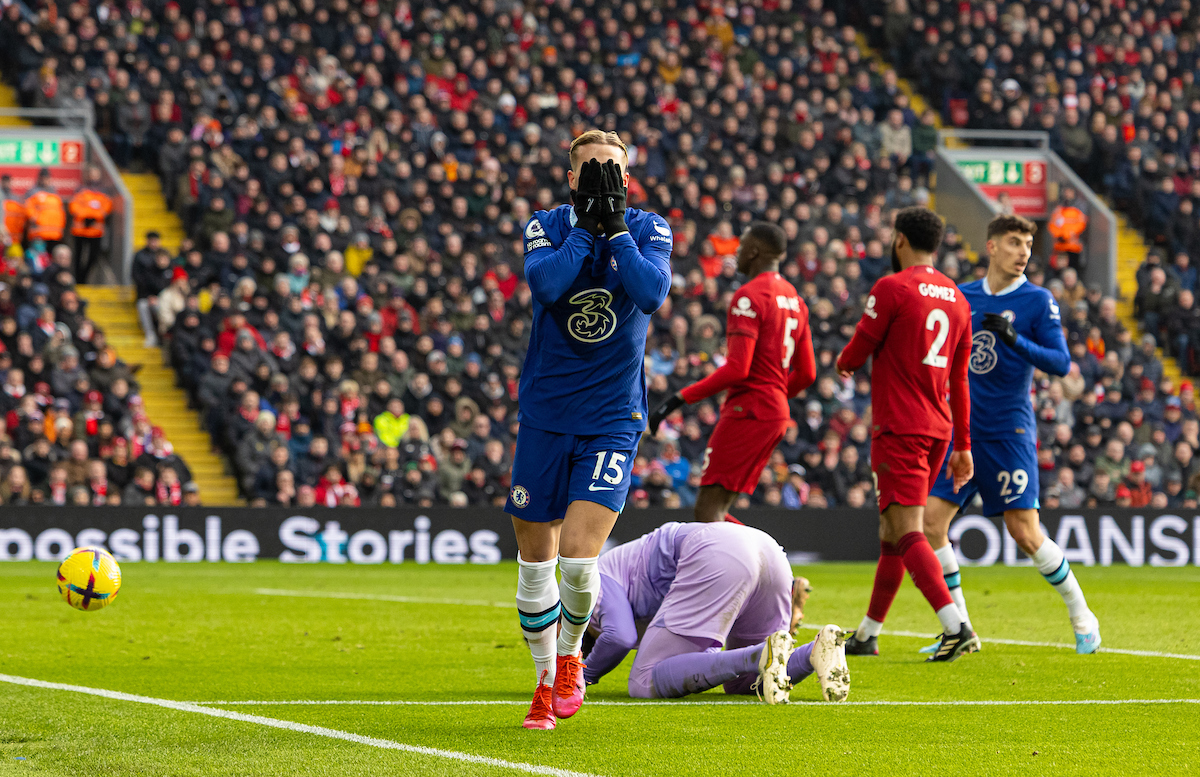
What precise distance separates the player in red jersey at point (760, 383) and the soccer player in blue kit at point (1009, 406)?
1.07m

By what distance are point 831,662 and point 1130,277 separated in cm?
2110

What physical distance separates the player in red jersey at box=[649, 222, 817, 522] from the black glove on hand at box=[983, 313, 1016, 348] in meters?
1.11

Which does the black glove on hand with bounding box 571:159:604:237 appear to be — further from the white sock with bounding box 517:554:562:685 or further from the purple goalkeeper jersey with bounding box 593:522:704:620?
the purple goalkeeper jersey with bounding box 593:522:704:620

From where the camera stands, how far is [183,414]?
781 inches

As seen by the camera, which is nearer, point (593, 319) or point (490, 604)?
point (593, 319)

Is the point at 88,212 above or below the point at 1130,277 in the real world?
above

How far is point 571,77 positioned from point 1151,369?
32.0 feet

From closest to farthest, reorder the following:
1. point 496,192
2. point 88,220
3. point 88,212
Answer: point 88,212 → point 88,220 → point 496,192

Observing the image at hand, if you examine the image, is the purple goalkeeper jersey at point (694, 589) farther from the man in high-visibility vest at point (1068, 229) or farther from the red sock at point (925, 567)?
the man in high-visibility vest at point (1068, 229)

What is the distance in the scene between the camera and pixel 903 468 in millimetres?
8133

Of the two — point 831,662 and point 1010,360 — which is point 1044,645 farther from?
point 831,662

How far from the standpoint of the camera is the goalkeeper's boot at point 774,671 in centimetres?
618

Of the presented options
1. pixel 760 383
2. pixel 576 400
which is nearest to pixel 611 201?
pixel 576 400

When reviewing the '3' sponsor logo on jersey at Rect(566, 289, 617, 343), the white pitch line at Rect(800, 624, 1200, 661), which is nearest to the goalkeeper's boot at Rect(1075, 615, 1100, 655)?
the white pitch line at Rect(800, 624, 1200, 661)
